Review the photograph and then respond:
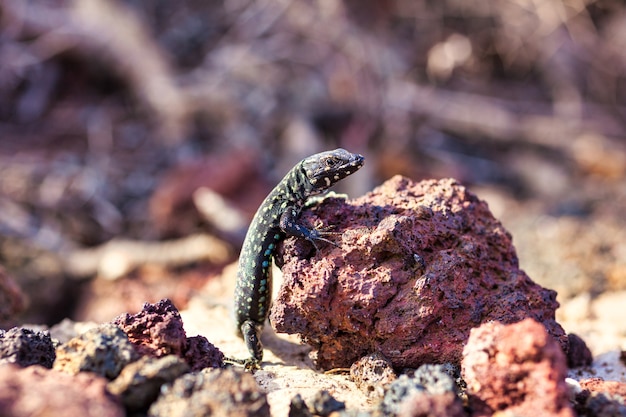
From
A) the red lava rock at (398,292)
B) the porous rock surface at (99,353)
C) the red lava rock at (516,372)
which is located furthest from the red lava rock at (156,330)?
the red lava rock at (516,372)

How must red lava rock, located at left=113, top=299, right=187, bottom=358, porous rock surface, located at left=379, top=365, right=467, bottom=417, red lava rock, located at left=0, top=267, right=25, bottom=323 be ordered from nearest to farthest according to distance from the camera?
porous rock surface, located at left=379, top=365, right=467, bottom=417, red lava rock, located at left=113, top=299, right=187, bottom=358, red lava rock, located at left=0, top=267, right=25, bottom=323

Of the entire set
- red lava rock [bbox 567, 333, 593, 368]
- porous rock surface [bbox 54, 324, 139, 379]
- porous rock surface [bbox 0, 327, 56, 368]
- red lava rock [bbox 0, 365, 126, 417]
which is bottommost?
red lava rock [bbox 0, 365, 126, 417]

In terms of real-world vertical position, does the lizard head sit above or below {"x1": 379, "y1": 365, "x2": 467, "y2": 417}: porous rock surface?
above

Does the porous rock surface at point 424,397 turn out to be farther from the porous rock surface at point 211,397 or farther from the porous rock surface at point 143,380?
the porous rock surface at point 143,380

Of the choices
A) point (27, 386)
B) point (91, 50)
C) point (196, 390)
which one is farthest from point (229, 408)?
point (91, 50)

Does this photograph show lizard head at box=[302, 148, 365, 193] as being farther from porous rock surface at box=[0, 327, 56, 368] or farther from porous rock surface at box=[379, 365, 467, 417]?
porous rock surface at box=[0, 327, 56, 368]

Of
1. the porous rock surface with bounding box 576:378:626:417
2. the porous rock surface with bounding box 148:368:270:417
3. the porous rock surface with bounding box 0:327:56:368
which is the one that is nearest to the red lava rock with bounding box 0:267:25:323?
the porous rock surface with bounding box 0:327:56:368
